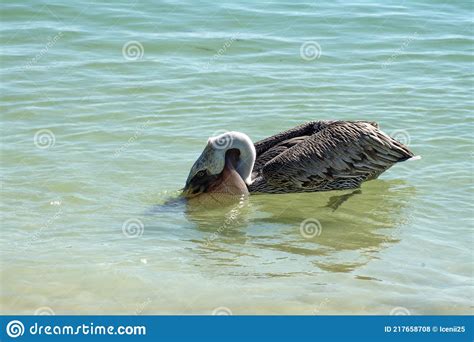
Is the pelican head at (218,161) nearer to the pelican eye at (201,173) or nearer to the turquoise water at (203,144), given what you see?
the pelican eye at (201,173)

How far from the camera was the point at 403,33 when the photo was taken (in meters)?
16.6

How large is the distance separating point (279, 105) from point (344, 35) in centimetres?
390

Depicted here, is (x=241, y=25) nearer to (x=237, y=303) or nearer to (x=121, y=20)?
(x=121, y=20)

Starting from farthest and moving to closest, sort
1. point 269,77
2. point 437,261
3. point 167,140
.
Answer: point 269,77, point 167,140, point 437,261

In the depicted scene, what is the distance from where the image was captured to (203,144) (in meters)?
11.5

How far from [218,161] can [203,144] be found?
161 cm

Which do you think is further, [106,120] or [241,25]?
[241,25]

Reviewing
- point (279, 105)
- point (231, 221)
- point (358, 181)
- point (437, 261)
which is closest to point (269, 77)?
point (279, 105)

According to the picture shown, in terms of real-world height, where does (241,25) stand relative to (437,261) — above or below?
above

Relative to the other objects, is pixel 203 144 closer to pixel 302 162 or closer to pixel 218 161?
pixel 218 161

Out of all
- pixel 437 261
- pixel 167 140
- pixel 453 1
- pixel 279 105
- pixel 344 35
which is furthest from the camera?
pixel 453 1

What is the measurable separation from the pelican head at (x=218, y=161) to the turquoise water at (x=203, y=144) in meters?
0.32

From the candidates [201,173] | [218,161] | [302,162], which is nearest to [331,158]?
[302,162]

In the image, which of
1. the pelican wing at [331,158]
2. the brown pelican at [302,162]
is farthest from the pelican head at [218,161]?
the pelican wing at [331,158]
